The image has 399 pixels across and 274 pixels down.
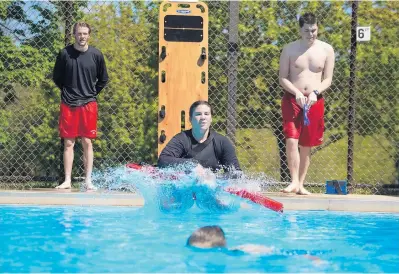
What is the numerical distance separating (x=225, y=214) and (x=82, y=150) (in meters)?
2.57

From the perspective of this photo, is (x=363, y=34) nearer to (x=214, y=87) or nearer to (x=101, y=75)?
(x=214, y=87)

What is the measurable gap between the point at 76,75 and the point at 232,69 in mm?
1815

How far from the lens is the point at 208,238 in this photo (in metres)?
4.35

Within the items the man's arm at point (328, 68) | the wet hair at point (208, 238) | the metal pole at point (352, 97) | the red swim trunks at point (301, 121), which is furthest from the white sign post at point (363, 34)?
the wet hair at point (208, 238)

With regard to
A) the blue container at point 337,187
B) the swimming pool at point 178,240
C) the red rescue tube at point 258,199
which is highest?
the red rescue tube at point 258,199

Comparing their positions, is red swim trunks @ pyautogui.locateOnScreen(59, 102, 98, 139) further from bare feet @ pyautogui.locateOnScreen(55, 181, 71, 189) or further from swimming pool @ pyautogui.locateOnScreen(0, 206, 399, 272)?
swimming pool @ pyautogui.locateOnScreen(0, 206, 399, 272)

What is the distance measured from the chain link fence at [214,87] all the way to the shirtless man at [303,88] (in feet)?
2.62

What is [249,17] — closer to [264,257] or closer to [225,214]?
[225,214]

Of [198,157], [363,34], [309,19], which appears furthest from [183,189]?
[363,34]

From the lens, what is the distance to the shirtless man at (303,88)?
7285 millimetres

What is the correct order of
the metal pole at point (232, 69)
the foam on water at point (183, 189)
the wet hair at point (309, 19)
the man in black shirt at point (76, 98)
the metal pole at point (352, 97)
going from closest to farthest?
the foam on water at point (183, 189) → the wet hair at point (309, 19) → the man in black shirt at point (76, 98) → the metal pole at point (352, 97) → the metal pole at point (232, 69)

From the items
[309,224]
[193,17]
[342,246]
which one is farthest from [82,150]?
[342,246]

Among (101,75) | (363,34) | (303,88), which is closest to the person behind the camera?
(303,88)

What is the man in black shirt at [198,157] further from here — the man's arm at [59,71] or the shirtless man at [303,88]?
the man's arm at [59,71]
